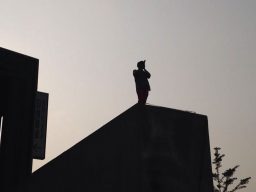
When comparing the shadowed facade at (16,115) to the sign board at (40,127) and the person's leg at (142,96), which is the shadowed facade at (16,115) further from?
the person's leg at (142,96)

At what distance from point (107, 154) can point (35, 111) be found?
436 cm

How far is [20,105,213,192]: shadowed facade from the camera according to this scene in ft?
36.1

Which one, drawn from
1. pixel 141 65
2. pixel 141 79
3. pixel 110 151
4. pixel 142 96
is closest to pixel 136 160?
pixel 110 151

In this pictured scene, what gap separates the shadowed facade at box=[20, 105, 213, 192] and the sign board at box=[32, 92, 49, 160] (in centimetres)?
375

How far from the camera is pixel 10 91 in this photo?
13.5 meters

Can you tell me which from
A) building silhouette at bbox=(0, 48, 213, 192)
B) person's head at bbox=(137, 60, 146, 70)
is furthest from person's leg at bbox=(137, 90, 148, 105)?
person's head at bbox=(137, 60, 146, 70)

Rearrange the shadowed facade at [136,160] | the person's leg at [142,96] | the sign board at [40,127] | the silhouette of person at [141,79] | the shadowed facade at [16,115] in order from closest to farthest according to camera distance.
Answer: the shadowed facade at [136,160] → the person's leg at [142,96] → the silhouette of person at [141,79] → the shadowed facade at [16,115] → the sign board at [40,127]

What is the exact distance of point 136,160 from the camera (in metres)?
11.8

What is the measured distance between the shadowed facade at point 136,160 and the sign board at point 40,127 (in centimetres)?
375

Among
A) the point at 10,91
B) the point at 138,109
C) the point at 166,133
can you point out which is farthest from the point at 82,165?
the point at 10,91

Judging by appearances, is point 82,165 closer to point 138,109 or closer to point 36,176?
point 36,176

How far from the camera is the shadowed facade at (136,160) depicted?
11.0m

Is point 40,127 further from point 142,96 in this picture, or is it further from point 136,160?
point 136,160

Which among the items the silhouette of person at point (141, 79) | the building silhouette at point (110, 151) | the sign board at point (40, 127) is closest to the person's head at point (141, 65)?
the silhouette of person at point (141, 79)
